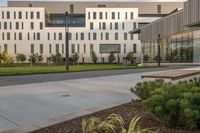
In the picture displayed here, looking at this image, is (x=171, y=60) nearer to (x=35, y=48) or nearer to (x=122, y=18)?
(x=122, y=18)

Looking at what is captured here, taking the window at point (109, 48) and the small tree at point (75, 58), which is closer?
the small tree at point (75, 58)

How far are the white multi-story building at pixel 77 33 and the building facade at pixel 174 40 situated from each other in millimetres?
37559

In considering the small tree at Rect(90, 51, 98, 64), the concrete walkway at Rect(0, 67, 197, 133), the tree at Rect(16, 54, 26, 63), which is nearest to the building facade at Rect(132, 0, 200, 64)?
the concrete walkway at Rect(0, 67, 197, 133)

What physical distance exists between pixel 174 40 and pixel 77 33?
5782 centimetres

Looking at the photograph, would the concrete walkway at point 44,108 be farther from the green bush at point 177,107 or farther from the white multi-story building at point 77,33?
the white multi-story building at point 77,33

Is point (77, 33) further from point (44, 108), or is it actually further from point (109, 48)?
point (44, 108)

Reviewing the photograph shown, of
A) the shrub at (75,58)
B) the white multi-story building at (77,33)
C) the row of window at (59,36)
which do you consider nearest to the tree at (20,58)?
the white multi-story building at (77,33)

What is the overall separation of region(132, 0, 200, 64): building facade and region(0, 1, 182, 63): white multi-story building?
37559mm

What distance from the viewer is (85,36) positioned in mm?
111438

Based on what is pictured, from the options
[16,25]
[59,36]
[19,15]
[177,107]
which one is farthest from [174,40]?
Answer: [16,25]

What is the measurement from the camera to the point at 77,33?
112 m

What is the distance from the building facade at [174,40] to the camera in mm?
50719

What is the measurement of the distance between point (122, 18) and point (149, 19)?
32.3ft

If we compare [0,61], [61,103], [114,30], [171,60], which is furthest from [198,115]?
[114,30]
